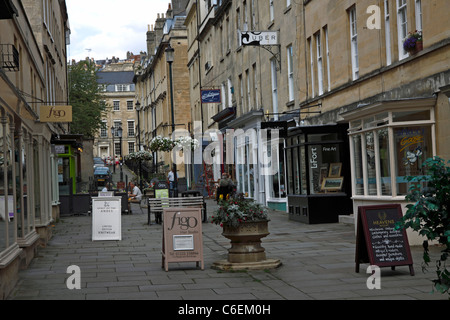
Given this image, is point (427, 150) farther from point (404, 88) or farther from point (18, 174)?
point (18, 174)

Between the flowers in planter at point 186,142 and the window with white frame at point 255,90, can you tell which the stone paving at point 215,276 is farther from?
the flowers in planter at point 186,142

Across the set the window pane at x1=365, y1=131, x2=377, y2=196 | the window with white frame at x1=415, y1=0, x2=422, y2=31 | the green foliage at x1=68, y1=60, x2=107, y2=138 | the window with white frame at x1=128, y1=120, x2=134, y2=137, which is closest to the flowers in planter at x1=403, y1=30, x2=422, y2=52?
the window with white frame at x1=415, y1=0, x2=422, y2=31

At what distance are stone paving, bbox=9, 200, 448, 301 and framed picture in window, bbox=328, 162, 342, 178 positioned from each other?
12.2ft

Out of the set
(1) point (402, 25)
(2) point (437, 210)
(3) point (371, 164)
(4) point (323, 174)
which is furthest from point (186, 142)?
(2) point (437, 210)

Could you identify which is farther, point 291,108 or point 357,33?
point 291,108

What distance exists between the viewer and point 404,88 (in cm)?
1588

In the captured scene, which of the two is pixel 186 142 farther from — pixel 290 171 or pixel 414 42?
pixel 414 42

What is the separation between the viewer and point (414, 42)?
15.3 m

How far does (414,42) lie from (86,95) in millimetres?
53152

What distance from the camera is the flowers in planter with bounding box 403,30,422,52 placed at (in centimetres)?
1527

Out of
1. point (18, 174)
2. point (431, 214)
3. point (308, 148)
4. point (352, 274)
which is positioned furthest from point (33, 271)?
point (308, 148)
